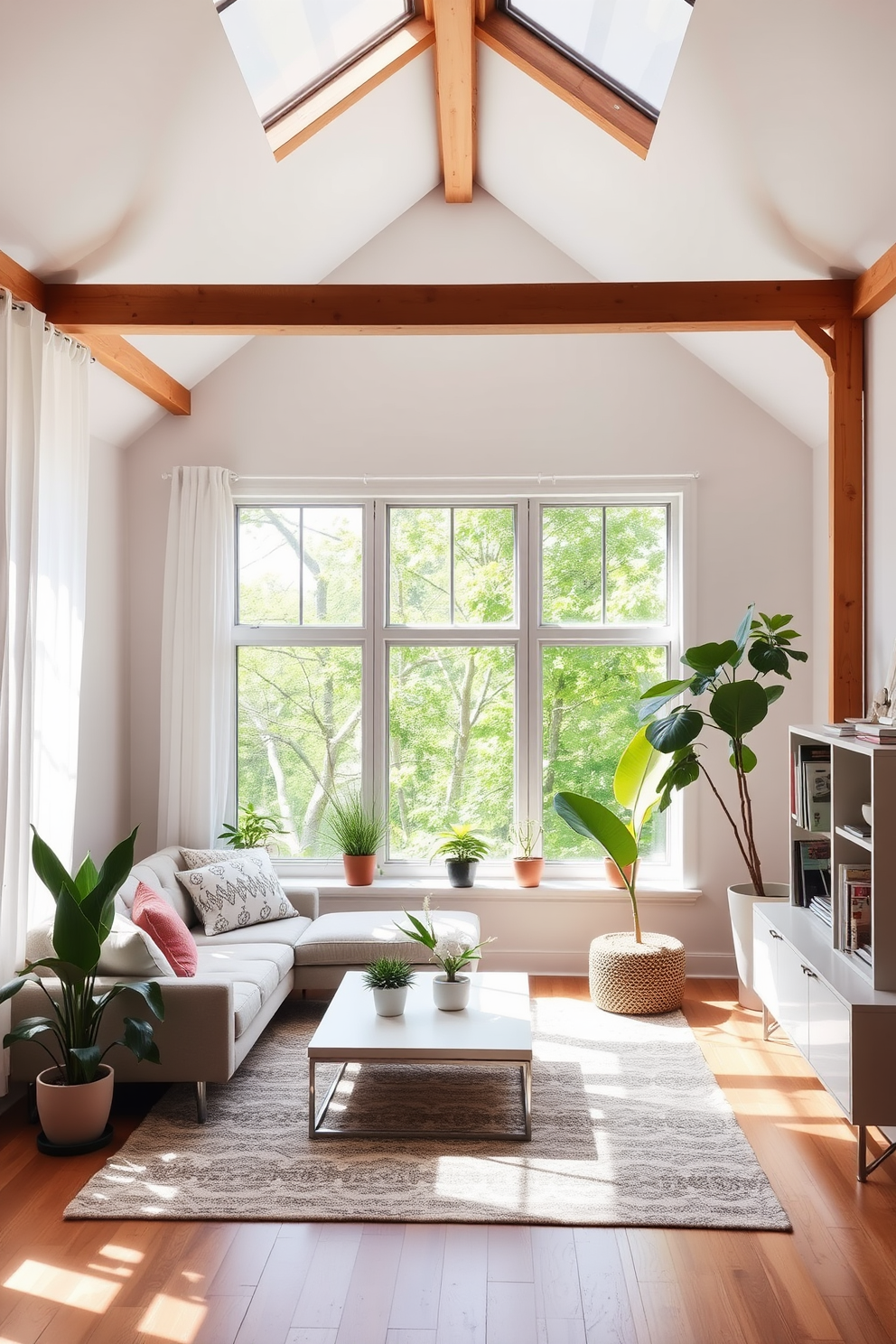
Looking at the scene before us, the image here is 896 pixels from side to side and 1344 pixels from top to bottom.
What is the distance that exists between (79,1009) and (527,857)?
8.65 ft

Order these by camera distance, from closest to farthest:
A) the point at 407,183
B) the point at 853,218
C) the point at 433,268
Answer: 1. the point at 853,218
2. the point at 407,183
3. the point at 433,268

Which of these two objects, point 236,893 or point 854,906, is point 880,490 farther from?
point 236,893

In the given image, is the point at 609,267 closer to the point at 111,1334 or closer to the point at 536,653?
the point at 536,653

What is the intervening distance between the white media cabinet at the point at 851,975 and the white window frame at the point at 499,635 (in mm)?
1716

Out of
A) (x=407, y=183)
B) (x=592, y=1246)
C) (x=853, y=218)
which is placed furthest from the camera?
(x=407, y=183)

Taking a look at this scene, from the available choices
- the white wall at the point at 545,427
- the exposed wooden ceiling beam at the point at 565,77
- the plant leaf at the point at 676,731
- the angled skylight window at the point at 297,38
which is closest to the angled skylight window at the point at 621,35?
the exposed wooden ceiling beam at the point at 565,77

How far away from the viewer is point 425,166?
16.7 ft

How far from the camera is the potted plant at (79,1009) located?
335cm

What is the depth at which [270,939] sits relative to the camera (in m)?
4.66

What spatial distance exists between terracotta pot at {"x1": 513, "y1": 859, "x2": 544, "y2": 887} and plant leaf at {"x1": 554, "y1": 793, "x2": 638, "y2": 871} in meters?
0.59

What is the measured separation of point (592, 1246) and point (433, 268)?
4.48 metres

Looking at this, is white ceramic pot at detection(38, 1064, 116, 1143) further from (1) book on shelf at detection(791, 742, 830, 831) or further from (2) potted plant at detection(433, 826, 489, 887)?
(1) book on shelf at detection(791, 742, 830, 831)

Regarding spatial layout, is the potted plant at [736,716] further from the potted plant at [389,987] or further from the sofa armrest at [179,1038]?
the sofa armrest at [179,1038]

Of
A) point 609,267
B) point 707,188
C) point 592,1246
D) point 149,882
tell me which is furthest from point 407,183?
point 592,1246
